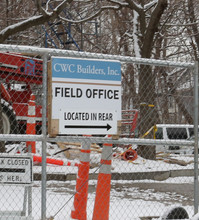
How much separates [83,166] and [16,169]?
134 centimetres

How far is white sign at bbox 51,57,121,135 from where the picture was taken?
14.4ft

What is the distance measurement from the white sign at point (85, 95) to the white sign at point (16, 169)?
514 mm

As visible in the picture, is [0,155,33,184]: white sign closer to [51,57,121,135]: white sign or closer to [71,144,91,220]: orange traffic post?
[51,57,121,135]: white sign

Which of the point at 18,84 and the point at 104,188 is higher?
the point at 18,84

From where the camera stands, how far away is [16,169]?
4305 mm

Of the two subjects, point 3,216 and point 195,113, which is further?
point 195,113

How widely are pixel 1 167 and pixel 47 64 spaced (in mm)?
1213

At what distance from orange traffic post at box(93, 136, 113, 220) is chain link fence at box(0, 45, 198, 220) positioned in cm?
1

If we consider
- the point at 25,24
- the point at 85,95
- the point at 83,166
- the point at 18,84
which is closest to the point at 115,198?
the point at 83,166

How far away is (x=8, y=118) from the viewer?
32.2 feet

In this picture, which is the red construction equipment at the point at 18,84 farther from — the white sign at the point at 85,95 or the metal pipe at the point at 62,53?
the white sign at the point at 85,95

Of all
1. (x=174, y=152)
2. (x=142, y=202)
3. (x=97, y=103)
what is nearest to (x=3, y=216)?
(x=97, y=103)

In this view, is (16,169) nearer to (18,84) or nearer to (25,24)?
(25,24)

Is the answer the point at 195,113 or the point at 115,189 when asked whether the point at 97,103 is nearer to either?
the point at 195,113
